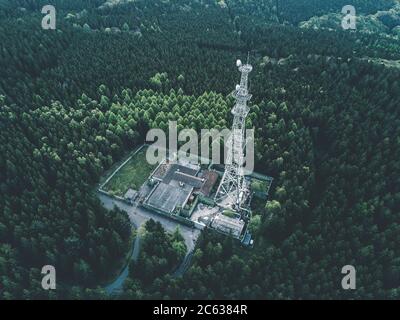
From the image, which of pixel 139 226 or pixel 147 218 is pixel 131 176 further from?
pixel 139 226

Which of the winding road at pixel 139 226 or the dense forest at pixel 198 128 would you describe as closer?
the dense forest at pixel 198 128

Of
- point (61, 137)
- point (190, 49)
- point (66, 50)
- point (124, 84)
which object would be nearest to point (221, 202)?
point (61, 137)

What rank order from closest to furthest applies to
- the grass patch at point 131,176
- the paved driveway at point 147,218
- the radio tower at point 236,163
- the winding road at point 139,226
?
1. the radio tower at point 236,163
2. the winding road at point 139,226
3. the paved driveway at point 147,218
4. the grass patch at point 131,176

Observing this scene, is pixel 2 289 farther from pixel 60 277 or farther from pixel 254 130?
pixel 254 130

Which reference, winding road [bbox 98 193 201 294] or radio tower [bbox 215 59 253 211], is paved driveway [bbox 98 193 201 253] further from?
radio tower [bbox 215 59 253 211]

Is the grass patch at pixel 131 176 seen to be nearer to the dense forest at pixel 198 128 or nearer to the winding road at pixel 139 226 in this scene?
the winding road at pixel 139 226

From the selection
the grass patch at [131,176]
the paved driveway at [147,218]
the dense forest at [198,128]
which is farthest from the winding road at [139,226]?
the grass patch at [131,176]
